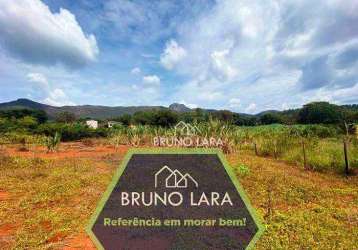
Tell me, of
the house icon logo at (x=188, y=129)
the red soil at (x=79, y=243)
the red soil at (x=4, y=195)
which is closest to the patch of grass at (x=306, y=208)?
the red soil at (x=79, y=243)

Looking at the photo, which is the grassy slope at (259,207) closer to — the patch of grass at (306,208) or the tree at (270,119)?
the patch of grass at (306,208)

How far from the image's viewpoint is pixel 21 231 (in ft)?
15.3

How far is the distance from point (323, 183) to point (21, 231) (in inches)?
273

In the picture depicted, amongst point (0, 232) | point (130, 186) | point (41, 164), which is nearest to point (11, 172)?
point (41, 164)

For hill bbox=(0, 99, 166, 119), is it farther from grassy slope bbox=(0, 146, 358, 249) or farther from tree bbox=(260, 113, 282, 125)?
grassy slope bbox=(0, 146, 358, 249)

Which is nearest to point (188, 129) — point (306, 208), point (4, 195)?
point (4, 195)

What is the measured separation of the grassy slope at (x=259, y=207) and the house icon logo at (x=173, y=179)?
8.10 ft

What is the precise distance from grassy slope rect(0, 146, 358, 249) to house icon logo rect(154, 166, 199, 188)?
247cm

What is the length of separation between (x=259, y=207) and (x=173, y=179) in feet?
13.9

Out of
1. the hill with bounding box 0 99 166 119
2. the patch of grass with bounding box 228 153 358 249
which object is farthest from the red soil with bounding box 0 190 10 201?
the hill with bounding box 0 99 166 119

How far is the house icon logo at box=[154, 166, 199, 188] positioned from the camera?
1680mm

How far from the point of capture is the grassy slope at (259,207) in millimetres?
4074

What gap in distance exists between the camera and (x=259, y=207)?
549 cm

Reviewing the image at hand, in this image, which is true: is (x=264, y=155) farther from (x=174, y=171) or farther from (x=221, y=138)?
(x=174, y=171)
